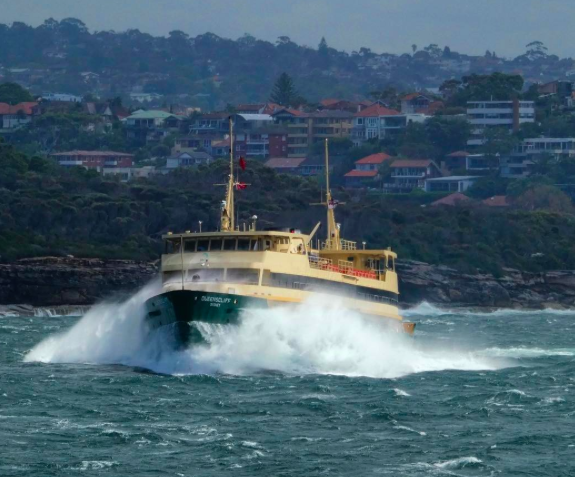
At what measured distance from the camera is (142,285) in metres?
124

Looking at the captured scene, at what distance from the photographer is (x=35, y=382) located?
2404 inches

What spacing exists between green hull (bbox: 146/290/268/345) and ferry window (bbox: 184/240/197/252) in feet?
14.9

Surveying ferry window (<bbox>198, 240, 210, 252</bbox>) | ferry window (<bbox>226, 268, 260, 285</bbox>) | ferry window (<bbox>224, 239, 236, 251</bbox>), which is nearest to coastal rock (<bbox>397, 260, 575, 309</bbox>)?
ferry window (<bbox>198, 240, 210, 252</bbox>)

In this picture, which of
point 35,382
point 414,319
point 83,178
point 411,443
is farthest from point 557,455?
point 83,178

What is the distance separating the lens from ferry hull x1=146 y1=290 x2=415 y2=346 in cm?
6212

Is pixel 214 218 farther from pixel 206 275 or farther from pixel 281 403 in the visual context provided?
pixel 281 403

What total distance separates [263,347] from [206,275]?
3916 mm

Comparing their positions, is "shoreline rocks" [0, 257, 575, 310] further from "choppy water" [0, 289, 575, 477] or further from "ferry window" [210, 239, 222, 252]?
"ferry window" [210, 239, 222, 252]

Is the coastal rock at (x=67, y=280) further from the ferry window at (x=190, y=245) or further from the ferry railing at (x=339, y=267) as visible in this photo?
the ferry window at (x=190, y=245)

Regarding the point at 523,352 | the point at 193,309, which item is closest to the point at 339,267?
the point at 193,309

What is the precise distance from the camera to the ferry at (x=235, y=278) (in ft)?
205

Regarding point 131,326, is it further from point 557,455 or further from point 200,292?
point 557,455

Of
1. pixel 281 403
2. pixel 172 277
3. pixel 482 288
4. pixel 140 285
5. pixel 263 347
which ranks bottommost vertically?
pixel 482 288

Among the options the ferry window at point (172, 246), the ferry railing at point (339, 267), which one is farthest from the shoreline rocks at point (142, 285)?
the ferry window at point (172, 246)
